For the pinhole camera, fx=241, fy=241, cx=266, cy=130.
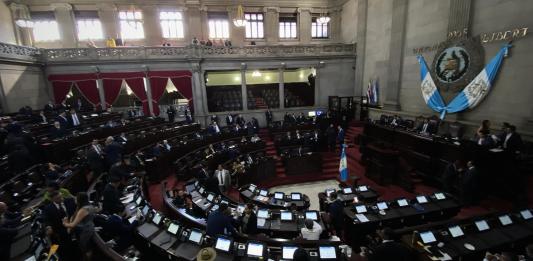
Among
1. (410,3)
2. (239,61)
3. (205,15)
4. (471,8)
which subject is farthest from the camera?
(205,15)

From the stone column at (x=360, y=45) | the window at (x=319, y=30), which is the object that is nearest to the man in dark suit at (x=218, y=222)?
the stone column at (x=360, y=45)

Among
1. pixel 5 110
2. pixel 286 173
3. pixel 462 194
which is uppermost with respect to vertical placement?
pixel 5 110

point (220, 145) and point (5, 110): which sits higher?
point (5, 110)

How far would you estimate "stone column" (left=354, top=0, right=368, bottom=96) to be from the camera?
1750 centimetres

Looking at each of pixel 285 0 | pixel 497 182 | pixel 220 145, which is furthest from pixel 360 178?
pixel 285 0

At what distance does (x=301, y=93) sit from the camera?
73.3 feet

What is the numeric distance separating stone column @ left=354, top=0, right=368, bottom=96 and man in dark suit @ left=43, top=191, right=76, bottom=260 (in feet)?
60.4

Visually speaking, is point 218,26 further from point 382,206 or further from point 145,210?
point 382,206

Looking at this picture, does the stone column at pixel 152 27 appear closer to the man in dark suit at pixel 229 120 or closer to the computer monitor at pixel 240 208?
the man in dark suit at pixel 229 120

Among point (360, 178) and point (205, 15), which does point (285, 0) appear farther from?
point (360, 178)

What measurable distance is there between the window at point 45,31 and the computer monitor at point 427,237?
78.2 ft

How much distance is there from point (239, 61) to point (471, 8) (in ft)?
42.4

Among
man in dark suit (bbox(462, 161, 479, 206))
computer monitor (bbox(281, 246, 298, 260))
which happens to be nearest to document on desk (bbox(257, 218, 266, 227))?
computer monitor (bbox(281, 246, 298, 260))

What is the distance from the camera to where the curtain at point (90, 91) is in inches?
614
